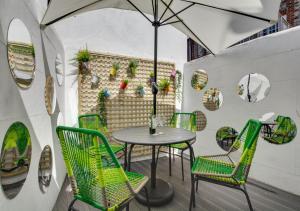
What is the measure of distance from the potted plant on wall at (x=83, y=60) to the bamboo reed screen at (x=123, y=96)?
8 centimetres

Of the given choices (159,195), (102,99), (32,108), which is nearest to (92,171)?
(32,108)

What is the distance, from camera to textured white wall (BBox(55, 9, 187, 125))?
8.52 ft

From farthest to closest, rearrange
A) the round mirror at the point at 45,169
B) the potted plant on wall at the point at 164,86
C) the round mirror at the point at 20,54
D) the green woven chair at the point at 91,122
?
the potted plant on wall at the point at 164,86 → the green woven chair at the point at 91,122 → the round mirror at the point at 45,169 → the round mirror at the point at 20,54

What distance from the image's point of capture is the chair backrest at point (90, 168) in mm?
888

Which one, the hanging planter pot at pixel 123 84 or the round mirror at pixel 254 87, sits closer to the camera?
the round mirror at pixel 254 87

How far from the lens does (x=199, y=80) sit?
3.10 m

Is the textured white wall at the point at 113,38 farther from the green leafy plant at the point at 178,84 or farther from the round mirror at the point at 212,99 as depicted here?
the round mirror at the point at 212,99

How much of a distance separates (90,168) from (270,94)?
2.23m

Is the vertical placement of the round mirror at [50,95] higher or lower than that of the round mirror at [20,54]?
lower

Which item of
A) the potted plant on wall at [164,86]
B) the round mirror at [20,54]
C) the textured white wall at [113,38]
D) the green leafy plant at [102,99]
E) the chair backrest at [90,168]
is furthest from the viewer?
the potted plant on wall at [164,86]

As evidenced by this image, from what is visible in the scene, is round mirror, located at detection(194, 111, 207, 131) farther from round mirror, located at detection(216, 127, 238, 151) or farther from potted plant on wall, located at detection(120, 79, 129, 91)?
potted plant on wall, located at detection(120, 79, 129, 91)

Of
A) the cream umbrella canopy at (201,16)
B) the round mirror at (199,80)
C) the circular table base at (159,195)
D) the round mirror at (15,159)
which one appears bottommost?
the circular table base at (159,195)

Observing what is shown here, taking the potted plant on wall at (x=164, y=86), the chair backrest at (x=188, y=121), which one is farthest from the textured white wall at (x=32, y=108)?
the potted plant on wall at (x=164, y=86)

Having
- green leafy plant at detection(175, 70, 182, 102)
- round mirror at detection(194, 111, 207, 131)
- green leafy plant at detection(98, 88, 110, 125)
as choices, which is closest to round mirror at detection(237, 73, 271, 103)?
round mirror at detection(194, 111, 207, 131)
